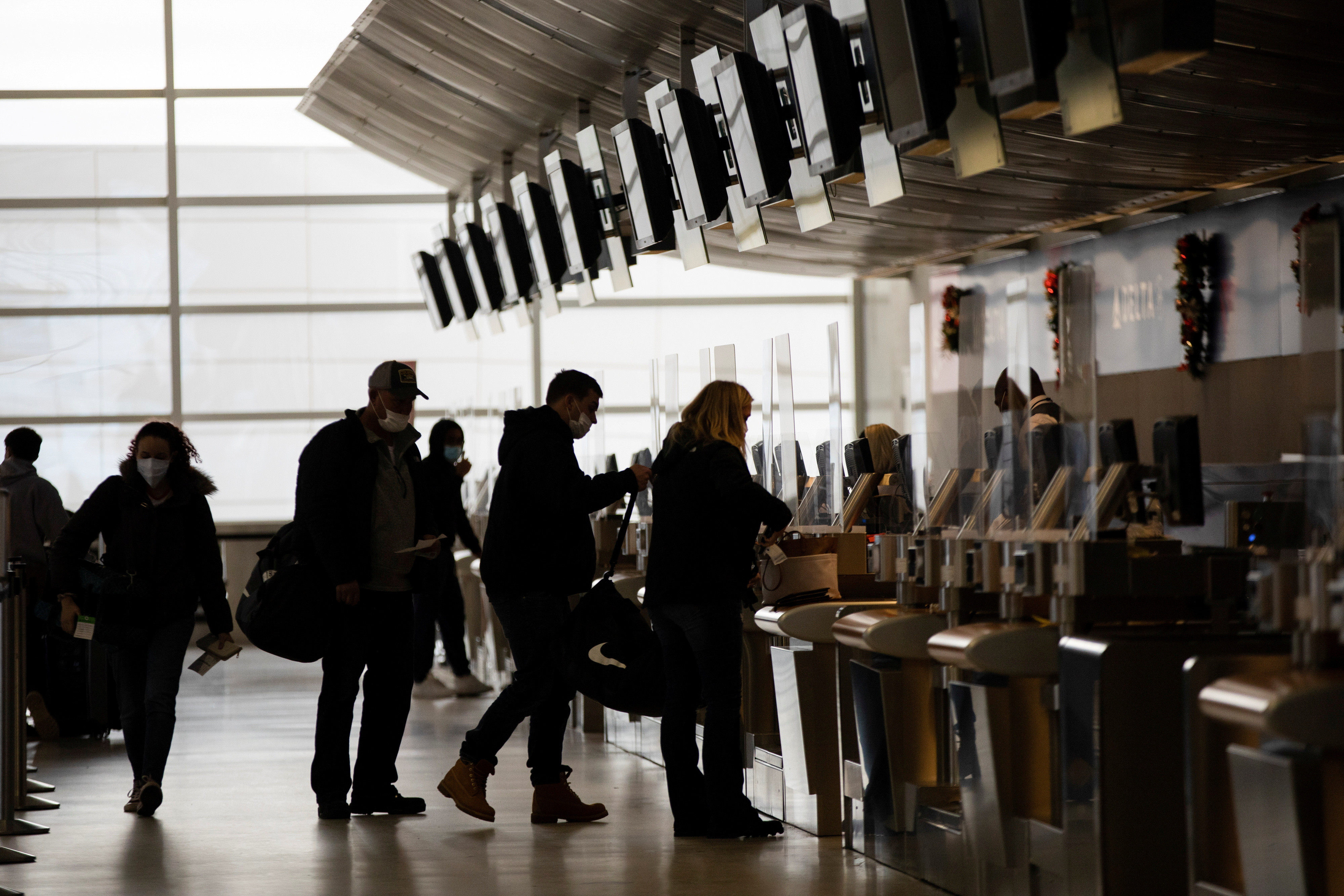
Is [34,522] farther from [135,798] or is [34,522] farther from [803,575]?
[803,575]

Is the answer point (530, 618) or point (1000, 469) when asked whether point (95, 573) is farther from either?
point (1000, 469)

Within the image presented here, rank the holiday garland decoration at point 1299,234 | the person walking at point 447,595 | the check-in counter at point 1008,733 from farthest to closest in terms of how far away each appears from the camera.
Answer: the holiday garland decoration at point 1299,234
the person walking at point 447,595
the check-in counter at point 1008,733

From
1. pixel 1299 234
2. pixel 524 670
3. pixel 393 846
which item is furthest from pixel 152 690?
pixel 1299 234

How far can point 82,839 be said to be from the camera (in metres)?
5.33

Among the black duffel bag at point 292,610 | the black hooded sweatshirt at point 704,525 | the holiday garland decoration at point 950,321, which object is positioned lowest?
the black duffel bag at point 292,610

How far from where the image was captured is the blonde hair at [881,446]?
19.0 ft

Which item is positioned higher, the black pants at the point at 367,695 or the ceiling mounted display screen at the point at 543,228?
the ceiling mounted display screen at the point at 543,228

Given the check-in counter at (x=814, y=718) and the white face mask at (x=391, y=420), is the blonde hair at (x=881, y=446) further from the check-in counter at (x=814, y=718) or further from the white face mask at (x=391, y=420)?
the white face mask at (x=391, y=420)

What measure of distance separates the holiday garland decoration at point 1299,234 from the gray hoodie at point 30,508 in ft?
23.4

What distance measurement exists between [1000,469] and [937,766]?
0.92 m

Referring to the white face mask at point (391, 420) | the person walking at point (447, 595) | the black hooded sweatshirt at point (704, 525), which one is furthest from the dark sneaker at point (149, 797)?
the person walking at point (447, 595)

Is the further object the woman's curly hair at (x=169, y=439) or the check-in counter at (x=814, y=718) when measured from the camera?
the woman's curly hair at (x=169, y=439)

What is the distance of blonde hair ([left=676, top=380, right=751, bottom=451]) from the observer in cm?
511

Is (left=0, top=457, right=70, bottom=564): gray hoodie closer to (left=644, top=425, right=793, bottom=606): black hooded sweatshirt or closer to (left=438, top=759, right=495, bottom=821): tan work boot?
(left=438, top=759, right=495, bottom=821): tan work boot
